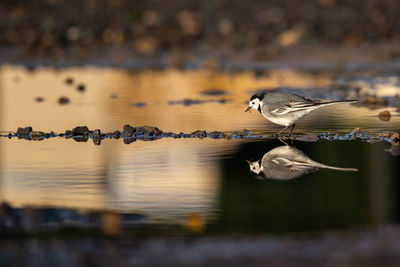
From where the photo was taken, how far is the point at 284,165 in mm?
8328

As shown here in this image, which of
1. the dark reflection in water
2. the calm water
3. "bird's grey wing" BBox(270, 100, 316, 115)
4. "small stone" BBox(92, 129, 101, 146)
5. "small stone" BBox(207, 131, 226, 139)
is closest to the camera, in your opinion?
the dark reflection in water

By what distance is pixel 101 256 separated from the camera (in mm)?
5453

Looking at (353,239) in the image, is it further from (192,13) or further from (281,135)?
(192,13)

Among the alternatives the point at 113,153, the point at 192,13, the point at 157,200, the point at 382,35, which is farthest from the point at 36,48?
the point at 157,200

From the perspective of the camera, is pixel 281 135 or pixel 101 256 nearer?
pixel 101 256

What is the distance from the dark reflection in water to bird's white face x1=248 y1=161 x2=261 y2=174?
67 millimetres

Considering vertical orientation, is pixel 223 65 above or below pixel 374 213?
above

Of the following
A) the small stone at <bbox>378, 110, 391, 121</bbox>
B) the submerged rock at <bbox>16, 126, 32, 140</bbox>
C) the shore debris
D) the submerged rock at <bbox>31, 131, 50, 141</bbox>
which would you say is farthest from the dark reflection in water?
the shore debris

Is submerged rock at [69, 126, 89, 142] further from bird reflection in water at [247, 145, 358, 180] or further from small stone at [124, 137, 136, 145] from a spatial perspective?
bird reflection in water at [247, 145, 358, 180]

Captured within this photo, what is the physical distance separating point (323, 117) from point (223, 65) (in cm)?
709

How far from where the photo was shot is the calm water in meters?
6.57

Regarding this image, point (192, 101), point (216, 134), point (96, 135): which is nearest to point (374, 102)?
point (192, 101)

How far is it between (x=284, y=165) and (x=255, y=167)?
0.25m

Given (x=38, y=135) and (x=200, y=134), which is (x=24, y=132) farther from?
(x=200, y=134)
